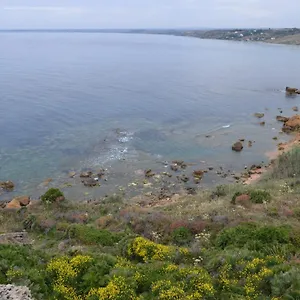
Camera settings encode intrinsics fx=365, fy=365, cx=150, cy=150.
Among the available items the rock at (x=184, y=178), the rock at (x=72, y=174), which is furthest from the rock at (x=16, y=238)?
the rock at (x=184, y=178)

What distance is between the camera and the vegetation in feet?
34.3

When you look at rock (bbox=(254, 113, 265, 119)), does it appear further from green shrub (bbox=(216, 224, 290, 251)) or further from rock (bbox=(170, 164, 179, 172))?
green shrub (bbox=(216, 224, 290, 251))

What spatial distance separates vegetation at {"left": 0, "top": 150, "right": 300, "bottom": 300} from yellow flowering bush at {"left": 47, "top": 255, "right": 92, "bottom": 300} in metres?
0.03

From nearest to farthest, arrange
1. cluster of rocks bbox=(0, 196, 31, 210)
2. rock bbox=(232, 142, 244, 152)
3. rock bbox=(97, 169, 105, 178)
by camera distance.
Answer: cluster of rocks bbox=(0, 196, 31, 210) → rock bbox=(97, 169, 105, 178) → rock bbox=(232, 142, 244, 152)

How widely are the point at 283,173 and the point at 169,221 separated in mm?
17976

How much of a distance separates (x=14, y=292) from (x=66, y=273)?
5.63 ft

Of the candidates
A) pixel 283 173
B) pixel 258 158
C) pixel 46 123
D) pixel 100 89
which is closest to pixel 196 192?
pixel 283 173

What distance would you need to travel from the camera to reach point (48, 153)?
39.1 m

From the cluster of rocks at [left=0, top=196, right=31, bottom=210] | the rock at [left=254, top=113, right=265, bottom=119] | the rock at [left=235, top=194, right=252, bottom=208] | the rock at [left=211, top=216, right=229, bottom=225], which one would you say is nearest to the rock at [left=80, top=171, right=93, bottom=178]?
the cluster of rocks at [left=0, top=196, right=31, bottom=210]

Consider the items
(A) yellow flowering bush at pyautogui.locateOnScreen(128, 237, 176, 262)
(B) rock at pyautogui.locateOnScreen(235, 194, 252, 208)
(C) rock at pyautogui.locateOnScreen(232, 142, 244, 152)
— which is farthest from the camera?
(C) rock at pyautogui.locateOnScreen(232, 142, 244, 152)

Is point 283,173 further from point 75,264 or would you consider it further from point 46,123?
point 46,123

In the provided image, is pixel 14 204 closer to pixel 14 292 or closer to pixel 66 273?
pixel 66 273

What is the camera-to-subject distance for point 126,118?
52.7 meters

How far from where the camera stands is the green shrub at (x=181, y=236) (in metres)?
16.2
